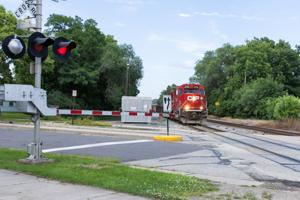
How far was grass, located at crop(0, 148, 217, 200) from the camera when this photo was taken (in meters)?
8.43

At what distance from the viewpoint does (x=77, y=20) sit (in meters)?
75.4

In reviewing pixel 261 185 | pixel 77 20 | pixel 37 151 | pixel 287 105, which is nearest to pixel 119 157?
pixel 37 151

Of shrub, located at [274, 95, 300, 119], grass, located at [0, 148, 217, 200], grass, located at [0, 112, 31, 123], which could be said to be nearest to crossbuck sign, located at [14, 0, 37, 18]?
grass, located at [0, 148, 217, 200]

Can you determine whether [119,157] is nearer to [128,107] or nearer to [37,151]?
[37,151]

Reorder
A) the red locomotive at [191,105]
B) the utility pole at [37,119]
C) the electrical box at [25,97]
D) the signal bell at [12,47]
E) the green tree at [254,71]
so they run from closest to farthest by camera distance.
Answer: the electrical box at [25,97] → the signal bell at [12,47] → the utility pole at [37,119] → the red locomotive at [191,105] → the green tree at [254,71]

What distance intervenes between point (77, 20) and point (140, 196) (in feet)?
230

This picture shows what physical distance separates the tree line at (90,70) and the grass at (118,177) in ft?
163

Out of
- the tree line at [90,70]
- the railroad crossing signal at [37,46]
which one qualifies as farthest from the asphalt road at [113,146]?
the tree line at [90,70]

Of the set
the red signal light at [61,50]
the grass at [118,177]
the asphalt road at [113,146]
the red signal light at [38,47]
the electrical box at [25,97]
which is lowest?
the grass at [118,177]

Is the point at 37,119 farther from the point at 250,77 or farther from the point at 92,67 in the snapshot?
the point at 250,77

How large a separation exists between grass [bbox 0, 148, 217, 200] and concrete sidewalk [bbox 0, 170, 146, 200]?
270mm

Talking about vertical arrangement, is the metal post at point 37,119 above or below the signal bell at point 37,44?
below

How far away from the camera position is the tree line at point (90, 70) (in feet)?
219

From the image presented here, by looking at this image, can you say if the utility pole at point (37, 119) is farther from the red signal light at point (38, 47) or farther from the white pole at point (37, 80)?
the red signal light at point (38, 47)
